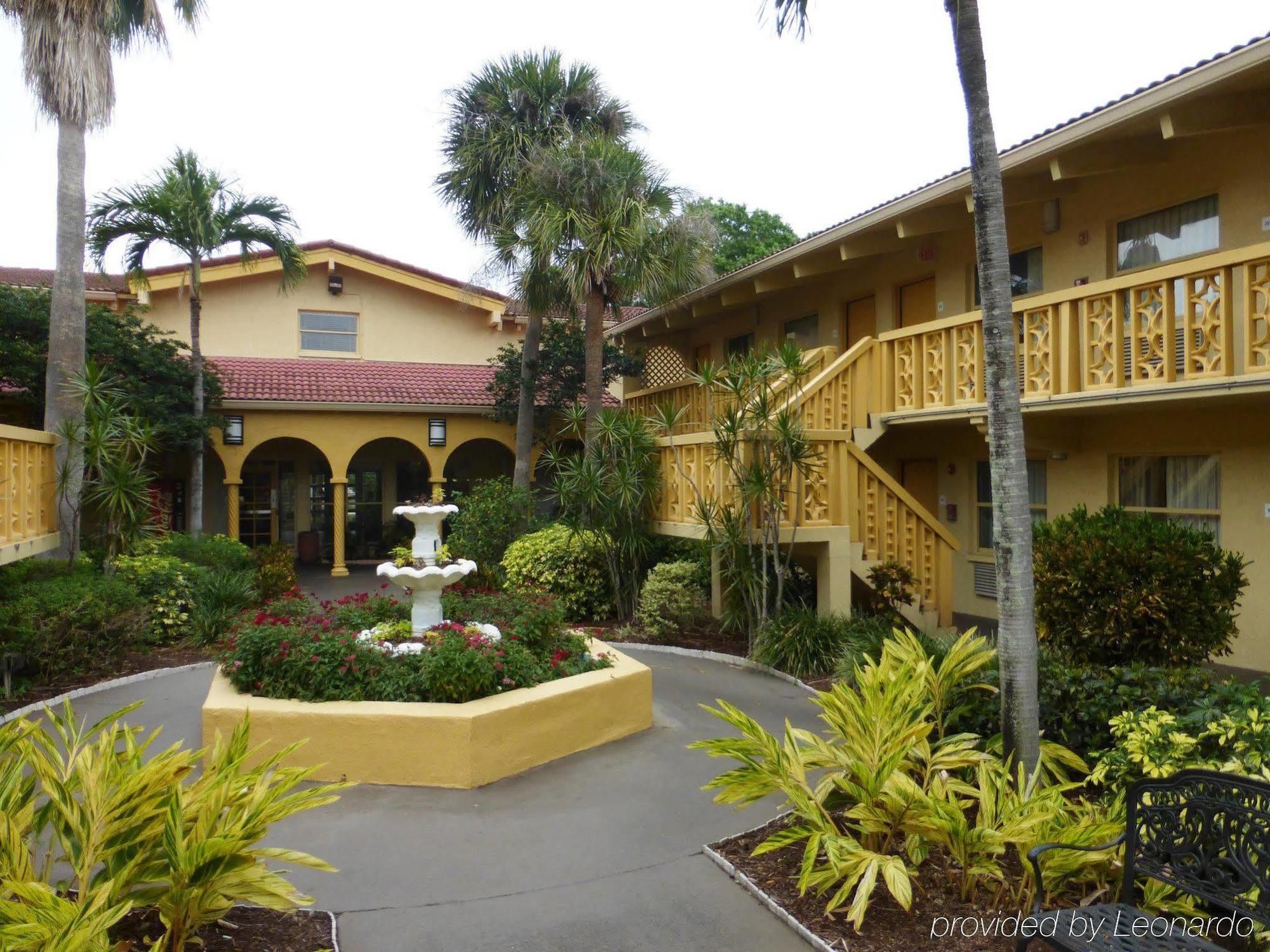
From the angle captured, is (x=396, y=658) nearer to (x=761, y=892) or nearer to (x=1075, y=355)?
(x=761, y=892)

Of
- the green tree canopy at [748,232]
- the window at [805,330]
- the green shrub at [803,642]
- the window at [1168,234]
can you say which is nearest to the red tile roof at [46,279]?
the window at [805,330]

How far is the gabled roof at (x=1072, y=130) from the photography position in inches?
287

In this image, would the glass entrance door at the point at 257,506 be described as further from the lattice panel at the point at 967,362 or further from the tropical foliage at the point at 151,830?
the tropical foliage at the point at 151,830

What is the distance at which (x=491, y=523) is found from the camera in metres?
14.7

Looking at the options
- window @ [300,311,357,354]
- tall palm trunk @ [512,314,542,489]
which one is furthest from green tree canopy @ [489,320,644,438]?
window @ [300,311,357,354]

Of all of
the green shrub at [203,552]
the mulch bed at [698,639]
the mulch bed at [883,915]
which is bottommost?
the mulch bed at [883,915]

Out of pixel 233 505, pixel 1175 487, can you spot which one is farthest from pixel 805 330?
pixel 233 505

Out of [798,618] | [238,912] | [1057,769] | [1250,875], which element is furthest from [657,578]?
[1250,875]

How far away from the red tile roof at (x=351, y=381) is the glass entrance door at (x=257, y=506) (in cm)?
274

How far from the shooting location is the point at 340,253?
20.4m

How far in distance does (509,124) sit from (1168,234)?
1084cm

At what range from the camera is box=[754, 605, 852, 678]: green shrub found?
9359 mm

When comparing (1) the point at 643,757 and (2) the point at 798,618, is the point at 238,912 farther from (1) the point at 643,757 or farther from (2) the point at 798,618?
(2) the point at 798,618

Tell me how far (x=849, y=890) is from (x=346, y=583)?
1489cm
